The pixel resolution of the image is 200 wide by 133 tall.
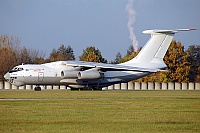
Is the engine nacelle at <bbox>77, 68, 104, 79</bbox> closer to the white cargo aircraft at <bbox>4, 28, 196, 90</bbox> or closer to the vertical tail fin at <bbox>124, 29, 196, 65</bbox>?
the white cargo aircraft at <bbox>4, 28, 196, 90</bbox>

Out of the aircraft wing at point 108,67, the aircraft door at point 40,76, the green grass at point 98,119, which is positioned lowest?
the green grass at point 98,119

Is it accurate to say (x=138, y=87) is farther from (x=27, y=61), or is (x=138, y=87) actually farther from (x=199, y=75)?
(x=199, y=75)

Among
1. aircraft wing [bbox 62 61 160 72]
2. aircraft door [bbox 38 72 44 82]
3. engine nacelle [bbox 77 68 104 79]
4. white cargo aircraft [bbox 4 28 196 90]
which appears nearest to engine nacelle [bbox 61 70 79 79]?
white cargo aircraft [bbox 4 28 196 90]

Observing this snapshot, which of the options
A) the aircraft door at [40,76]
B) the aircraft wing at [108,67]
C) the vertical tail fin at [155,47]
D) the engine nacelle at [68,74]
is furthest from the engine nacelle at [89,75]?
the vertical tail fin at [155,47]

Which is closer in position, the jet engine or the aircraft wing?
the aircraft wing

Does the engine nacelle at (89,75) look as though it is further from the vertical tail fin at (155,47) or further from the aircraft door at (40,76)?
the vertical tail fin at (155,47)

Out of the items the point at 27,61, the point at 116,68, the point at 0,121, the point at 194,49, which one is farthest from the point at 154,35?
the point at 194,49

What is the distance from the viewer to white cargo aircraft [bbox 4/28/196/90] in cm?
5180

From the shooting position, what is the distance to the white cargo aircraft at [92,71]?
51.8 m

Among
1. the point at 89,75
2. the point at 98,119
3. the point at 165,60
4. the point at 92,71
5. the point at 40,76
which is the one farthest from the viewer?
the point at 165,60

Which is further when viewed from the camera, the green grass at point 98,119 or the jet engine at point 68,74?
the jet engine at point 68,74

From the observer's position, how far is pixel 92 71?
52781 millimetres

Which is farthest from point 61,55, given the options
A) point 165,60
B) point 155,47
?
point 155,47

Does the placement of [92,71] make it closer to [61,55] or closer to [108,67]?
[108,67]
